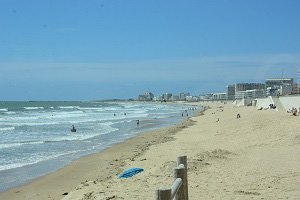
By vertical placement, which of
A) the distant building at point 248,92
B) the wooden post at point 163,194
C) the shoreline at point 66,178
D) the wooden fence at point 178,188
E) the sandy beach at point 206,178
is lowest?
the shoreline at point 66,178

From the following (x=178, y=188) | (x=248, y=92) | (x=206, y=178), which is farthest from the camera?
(x=248, y=92)

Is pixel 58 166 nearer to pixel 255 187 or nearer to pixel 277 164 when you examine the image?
pixel 277 164

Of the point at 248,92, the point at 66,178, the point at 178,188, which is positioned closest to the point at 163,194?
the point at 178,188

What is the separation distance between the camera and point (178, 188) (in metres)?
5.07

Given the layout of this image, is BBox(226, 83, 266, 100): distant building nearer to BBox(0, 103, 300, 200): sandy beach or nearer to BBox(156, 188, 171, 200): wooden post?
BBox(0, 103, 300, 200): sandy beach

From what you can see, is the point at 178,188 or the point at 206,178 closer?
the point at 178,188

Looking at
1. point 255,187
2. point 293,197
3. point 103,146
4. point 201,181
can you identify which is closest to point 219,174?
point 201,181

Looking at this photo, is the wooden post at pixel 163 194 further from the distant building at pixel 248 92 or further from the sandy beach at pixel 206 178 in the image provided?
the distant building at pixel 248 92

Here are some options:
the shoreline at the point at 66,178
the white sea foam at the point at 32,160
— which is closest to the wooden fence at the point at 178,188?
the shoreline at the point at 66,178

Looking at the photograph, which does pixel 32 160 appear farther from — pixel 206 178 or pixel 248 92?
pixel 248 92

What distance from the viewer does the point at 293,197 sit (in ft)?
27.1

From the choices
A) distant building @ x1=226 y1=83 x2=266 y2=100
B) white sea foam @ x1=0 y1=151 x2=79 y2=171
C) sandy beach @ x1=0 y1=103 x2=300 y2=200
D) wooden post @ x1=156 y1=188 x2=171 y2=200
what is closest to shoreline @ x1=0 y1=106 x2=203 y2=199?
sandy beach @ x1=0 y1=103 x2=300 y2=200

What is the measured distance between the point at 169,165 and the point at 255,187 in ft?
11.3

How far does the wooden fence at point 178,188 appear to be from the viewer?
4.02 meters
